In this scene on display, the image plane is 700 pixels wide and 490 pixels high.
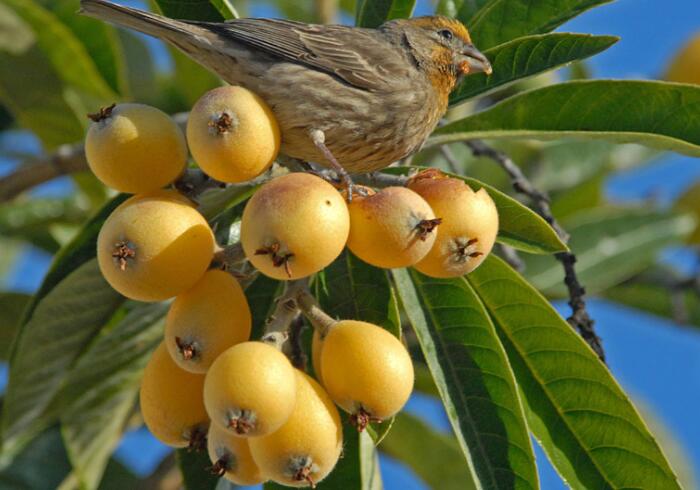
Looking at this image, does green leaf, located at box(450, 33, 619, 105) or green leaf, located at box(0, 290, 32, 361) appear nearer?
green leaf, located at box(450, 33, 619, 105)

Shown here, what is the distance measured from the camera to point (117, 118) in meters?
2.26


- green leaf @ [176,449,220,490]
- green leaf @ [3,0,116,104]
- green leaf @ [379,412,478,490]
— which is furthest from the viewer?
green leaf @ [379,412,478,490]

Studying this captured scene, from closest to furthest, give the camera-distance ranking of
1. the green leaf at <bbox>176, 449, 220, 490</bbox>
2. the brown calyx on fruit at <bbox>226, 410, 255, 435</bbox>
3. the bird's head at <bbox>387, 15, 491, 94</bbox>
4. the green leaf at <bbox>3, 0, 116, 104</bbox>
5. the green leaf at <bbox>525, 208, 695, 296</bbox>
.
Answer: the brown calyx on fruit at <bbox>226, 410, 255, 435</bbox> < the green leaf at <bbox>176, 449, 220, 490</bbox> < the bird's head at <bbox>387, 15, 491, 94</bbox> < the green leaf at <bbox>3, 0, 116, 104</bbox> < the green leaf at <bbox>525, 208, 695, 296</bbox>

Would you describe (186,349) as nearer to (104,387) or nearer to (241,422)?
(241,422)

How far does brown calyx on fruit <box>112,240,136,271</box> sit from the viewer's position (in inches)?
82.4

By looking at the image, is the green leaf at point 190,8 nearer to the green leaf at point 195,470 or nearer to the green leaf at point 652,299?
the green leaf at point 195,470

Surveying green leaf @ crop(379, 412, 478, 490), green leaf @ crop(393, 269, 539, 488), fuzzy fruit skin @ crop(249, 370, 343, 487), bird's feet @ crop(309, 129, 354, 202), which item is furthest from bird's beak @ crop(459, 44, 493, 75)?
green leaf @ crop(379, 412, 478, 490)

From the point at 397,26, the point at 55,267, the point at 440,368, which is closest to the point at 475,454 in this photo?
the point at 440,368

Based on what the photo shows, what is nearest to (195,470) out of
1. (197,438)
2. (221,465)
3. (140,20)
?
(197,438)

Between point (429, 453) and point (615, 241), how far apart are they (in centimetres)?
126

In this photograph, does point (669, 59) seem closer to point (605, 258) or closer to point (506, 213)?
point (605, 258)

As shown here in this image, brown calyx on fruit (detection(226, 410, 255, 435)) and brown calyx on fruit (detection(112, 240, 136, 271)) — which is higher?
brown calyx on fruit (detection(226, 410, 255, 435))

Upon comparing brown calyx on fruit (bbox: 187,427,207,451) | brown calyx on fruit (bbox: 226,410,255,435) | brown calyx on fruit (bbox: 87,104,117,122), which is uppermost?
brown calyx on fruit (bbox: 226,410,255,435)

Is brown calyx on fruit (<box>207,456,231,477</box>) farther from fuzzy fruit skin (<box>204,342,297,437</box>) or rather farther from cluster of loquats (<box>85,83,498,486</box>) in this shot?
fuzzy fruit skin (<box>204,342,297,437</box>)
